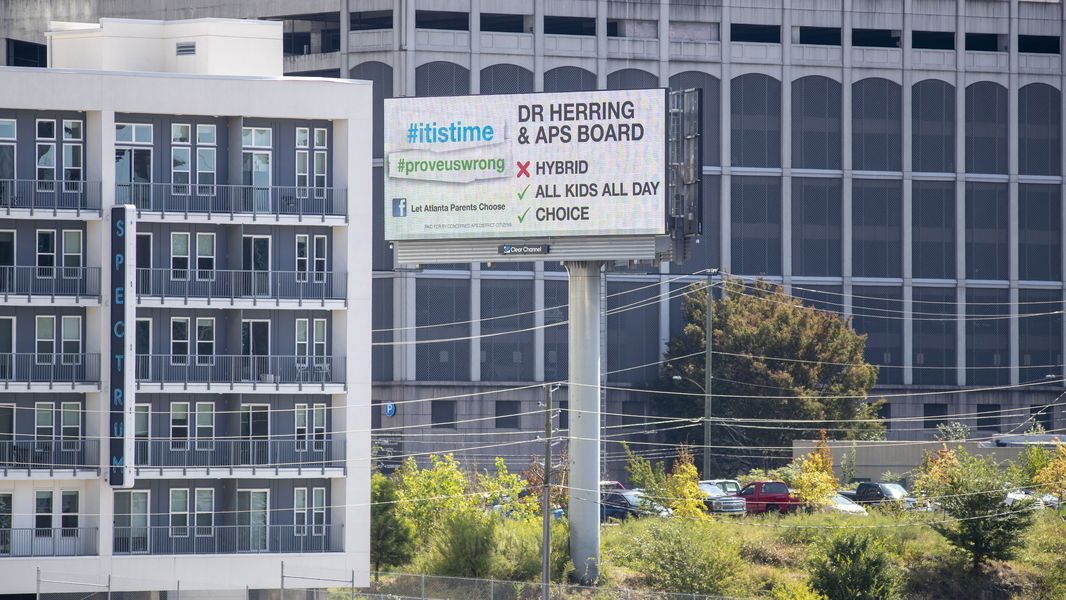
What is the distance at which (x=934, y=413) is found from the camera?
98.4m

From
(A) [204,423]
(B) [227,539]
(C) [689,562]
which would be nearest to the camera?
(C) [689,562]

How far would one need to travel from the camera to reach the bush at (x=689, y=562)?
5297cm

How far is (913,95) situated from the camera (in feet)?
326

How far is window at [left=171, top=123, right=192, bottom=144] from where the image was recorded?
54.5 metres

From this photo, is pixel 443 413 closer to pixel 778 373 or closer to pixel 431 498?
pixel 778 373

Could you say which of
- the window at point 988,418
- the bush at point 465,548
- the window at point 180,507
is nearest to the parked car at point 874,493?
the bush at point 465,548

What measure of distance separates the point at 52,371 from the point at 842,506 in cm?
3083

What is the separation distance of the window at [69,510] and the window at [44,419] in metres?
1.93

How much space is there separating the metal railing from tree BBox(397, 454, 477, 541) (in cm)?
1029

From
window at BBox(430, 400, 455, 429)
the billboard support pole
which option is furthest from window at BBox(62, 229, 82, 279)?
window at BBox(430, 400, 455, 429)

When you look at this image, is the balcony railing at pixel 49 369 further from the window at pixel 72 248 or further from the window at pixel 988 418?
the window at pixel 988 418

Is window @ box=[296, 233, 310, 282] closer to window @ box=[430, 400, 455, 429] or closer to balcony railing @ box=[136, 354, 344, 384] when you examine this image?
balcony railing @ box=[136, 354, 344, 384]

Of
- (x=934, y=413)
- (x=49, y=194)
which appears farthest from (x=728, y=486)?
(x=49, y=194)

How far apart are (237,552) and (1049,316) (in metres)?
61.9
